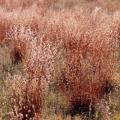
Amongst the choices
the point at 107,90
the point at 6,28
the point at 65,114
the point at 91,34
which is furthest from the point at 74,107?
the point at 6,28

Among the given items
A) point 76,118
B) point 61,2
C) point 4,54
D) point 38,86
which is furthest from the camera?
point 61,2

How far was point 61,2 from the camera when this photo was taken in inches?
592

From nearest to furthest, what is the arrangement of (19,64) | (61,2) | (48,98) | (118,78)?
(48,98) → (118,78) → (19,64) → (61,2)

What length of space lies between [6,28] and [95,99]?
11.6 feet

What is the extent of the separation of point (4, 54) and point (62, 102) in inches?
93.8

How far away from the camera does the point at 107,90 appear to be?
5.49 m

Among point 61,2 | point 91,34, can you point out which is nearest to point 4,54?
point 91,34

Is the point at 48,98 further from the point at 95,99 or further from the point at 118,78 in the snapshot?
the point at 118,78

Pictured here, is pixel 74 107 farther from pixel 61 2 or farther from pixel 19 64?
pixel 61 2

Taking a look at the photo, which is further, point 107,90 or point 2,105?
point 107,90

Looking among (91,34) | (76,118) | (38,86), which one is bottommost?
(76,118)

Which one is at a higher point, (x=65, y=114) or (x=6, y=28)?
(x=6, y=28)

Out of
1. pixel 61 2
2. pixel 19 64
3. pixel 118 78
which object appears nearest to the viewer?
pixel 118 78

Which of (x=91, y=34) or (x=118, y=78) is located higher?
(x=91, y=34)
